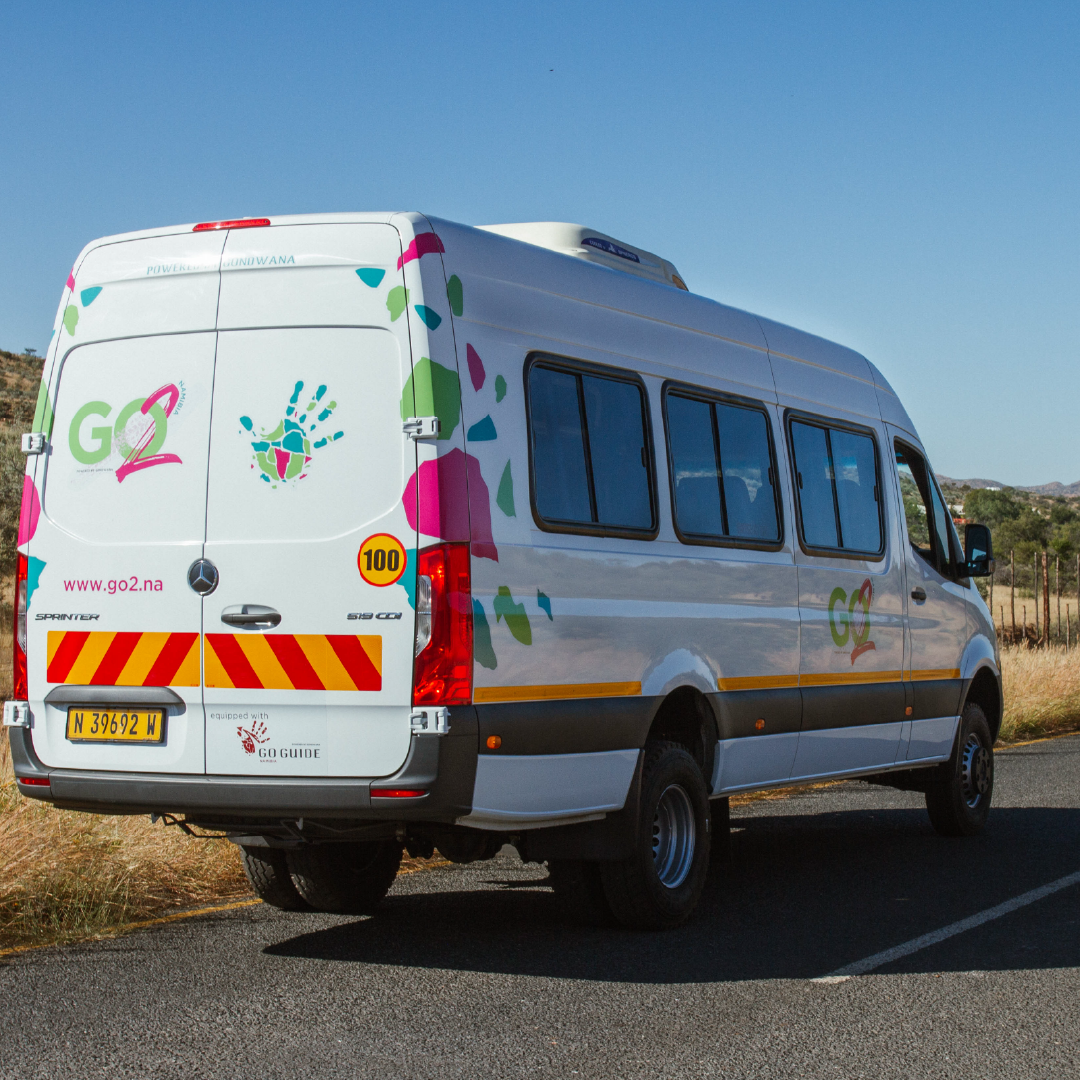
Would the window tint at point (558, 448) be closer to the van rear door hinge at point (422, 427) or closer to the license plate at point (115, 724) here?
the van rear door hinge at point (422, 427)

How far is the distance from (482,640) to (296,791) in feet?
3.01

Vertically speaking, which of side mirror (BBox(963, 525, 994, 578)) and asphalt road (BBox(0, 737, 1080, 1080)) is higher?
side mirror (BBox(963, 525, 994, 578))

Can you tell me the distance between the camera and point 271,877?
712 centimetres

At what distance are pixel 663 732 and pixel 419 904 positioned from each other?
1.54 metres

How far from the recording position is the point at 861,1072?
4855 mm

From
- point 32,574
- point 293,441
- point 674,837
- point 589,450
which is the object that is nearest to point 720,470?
point 589,450

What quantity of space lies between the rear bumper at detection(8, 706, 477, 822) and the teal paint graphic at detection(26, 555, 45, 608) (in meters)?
0.68

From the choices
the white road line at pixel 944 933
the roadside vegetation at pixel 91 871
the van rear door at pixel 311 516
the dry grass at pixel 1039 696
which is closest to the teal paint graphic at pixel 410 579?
the van rear door at pixel 311 516

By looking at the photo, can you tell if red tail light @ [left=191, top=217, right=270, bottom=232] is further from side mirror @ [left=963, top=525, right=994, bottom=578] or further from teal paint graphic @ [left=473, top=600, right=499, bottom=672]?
side mirror @ [left=963, top=525, right=994, bottom=578]

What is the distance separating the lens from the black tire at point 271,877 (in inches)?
278

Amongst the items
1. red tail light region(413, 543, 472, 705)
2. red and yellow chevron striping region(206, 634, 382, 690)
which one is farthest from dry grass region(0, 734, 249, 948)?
red tail light region(413, 543, 472, 705)

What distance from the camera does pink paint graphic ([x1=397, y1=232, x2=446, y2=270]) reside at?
589 centimetres

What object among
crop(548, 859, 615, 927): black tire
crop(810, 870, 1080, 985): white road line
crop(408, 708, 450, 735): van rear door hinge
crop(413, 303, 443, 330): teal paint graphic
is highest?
crop(413, 303, 443, 330): teal paint graphic

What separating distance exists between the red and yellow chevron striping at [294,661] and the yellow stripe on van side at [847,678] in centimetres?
320
